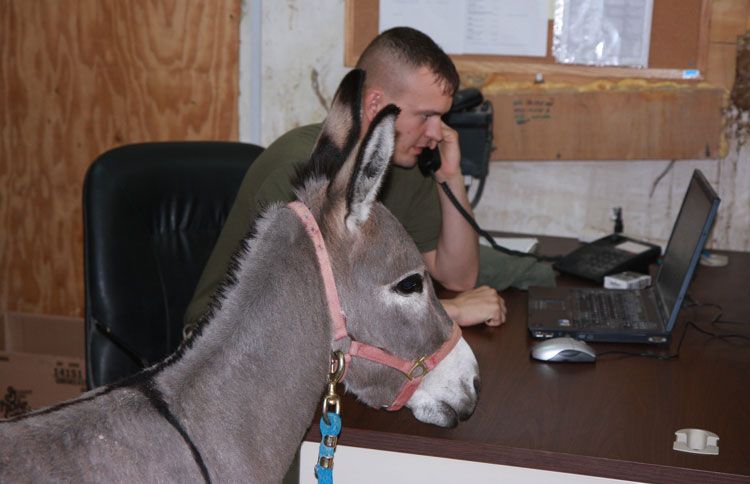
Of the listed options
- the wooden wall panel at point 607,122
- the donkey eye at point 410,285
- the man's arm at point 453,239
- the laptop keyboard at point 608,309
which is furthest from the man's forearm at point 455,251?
the donkey eye at point 410,285

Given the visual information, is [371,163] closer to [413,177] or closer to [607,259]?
[413,177]

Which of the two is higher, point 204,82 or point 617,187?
point 204,82

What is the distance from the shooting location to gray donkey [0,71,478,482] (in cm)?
124

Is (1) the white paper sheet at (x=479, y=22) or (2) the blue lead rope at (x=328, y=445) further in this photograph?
(1) the white paper sheet at (x=479, y=22)

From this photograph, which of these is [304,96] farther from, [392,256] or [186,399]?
[186,399]

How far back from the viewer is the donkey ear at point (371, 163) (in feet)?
4.45

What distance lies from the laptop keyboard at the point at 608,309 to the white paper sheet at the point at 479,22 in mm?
1164

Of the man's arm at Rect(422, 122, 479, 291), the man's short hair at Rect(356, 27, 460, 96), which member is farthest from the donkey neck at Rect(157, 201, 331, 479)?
the man's arm at Rect(422, 122, 479, 291)

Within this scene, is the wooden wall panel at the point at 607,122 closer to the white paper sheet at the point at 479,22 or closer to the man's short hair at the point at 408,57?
the white paper sheet at the point at 479,22

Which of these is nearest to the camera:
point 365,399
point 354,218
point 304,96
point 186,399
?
point 186,399

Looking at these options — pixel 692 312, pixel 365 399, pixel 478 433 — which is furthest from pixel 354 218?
pixel 692 312

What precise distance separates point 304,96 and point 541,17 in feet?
3.08

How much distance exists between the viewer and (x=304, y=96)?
136 inches

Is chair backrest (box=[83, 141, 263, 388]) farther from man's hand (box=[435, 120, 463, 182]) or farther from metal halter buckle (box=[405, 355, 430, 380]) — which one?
metal halter buckle (box=[405, 355, 430, 380])
